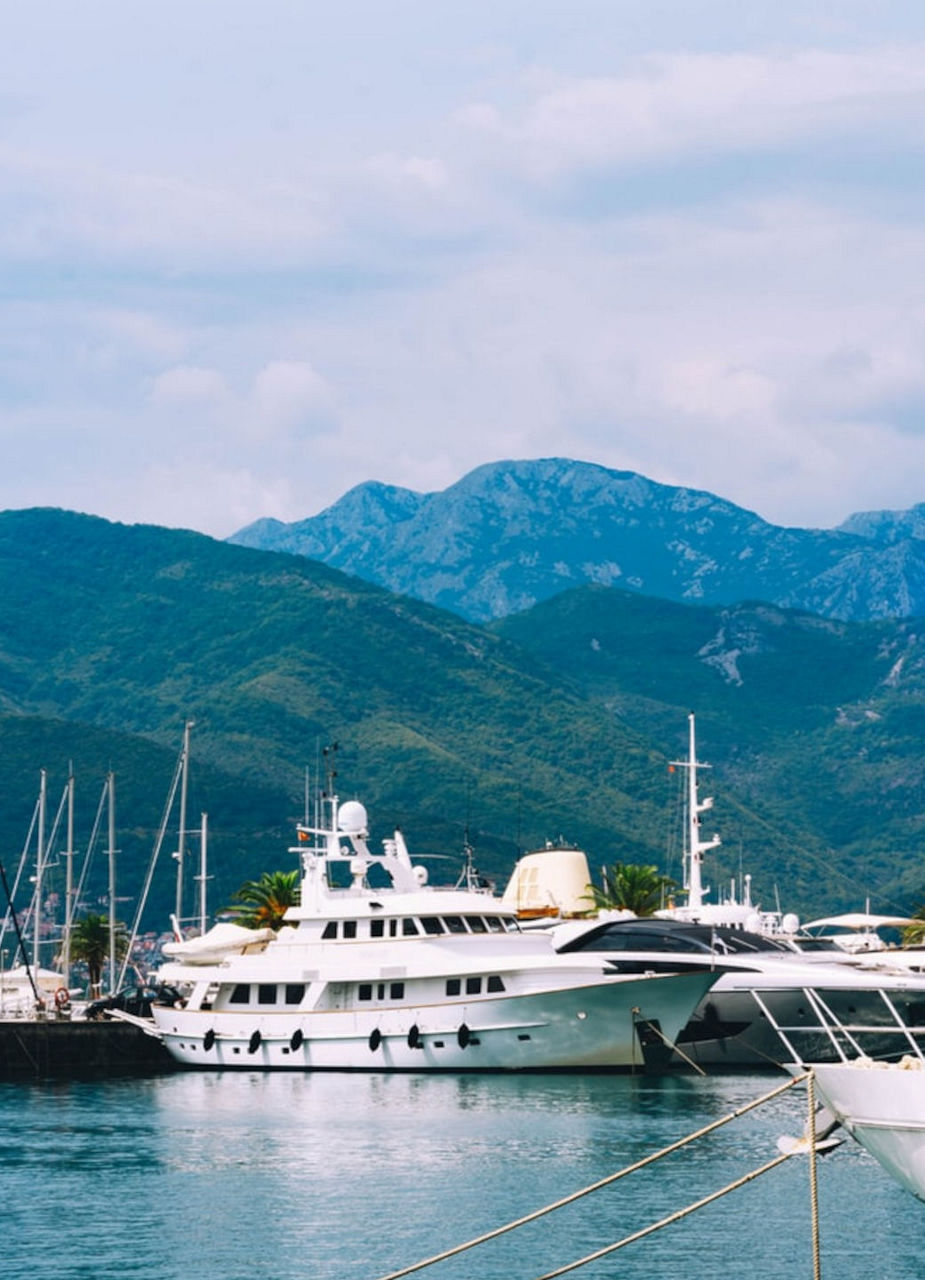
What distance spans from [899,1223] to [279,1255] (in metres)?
11.2

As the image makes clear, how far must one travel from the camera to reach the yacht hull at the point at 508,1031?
67562mm

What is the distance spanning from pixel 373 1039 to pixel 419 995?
6.90 feet

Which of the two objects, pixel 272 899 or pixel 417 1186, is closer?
pixel 417 1186

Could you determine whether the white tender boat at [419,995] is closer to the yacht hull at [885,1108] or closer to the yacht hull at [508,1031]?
the yacht hull at [508,1031]

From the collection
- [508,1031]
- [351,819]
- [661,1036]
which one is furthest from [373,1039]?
[661,1036]

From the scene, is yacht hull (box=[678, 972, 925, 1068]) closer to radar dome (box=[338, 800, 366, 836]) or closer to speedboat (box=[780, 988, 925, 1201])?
radar dome (box=[338, 800, 366, 836])

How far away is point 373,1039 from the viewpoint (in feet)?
231

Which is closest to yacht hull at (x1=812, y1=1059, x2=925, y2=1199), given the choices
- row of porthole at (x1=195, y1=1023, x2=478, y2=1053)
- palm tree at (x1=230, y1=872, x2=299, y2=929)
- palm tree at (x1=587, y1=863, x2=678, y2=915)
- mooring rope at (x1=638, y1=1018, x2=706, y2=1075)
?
mooring rope at (x1=638, y1=1018, x2=706, y2=1075)

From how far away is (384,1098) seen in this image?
6222 cm

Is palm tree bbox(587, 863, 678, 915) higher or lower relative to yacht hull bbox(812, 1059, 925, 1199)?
higher

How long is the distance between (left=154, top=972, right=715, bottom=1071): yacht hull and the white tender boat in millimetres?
44

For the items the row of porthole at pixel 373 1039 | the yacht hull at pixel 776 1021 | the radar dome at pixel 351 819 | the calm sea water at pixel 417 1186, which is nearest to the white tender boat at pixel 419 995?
the row of porthole at pixel 373 1039

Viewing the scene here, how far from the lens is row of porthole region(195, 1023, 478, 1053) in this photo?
226 ft

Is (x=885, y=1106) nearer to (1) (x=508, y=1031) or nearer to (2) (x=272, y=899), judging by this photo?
(1) (x=508, y=1031)
